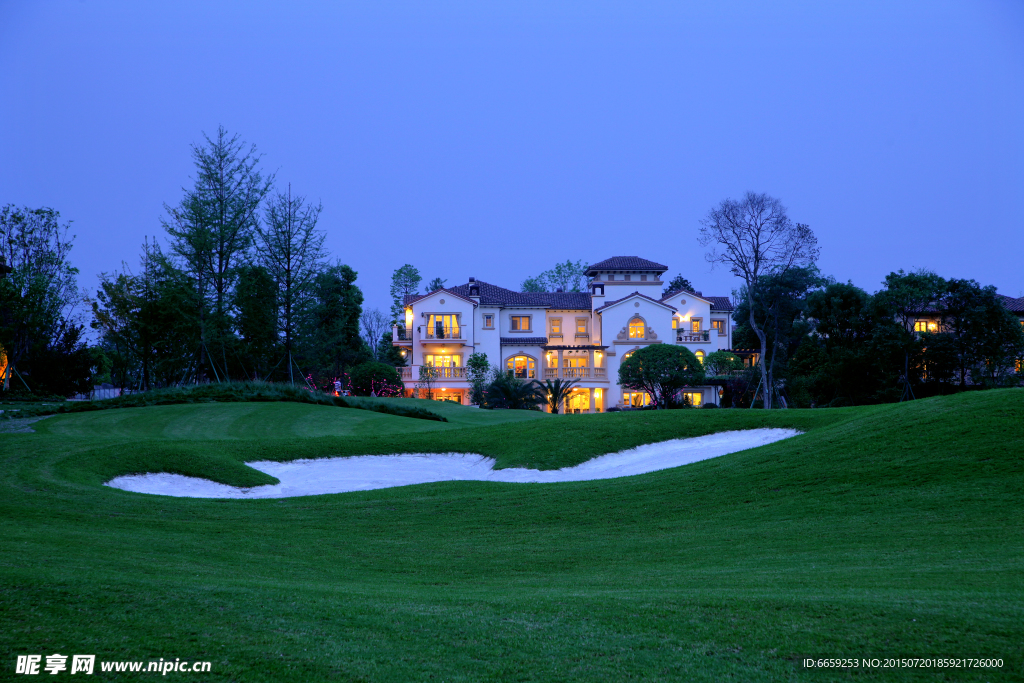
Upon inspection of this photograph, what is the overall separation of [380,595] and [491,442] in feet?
50.9

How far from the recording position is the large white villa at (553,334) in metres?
57.4

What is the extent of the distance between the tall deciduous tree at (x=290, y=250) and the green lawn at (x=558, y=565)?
1716cm

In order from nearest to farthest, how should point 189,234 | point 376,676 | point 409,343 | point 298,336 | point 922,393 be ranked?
point 376,676 → point 189,234 → point 298,336 → point 922,393 → point 409,343

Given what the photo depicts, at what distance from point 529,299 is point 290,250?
27.8 metres

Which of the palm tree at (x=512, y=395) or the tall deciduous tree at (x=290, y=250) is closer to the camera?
the tall deciduous tree at (x=290, y=250)

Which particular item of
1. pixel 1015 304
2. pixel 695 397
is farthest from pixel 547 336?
pixel 1015 304

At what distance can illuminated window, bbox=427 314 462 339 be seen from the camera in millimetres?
57312

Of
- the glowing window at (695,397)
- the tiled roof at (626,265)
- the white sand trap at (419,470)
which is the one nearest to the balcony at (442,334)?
the tiled roof at (626,265)

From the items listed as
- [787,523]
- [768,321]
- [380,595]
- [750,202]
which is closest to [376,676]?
[380,595]

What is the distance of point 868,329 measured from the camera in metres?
49.0

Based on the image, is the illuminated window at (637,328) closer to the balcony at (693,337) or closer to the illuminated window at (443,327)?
the balcony at (693,337)

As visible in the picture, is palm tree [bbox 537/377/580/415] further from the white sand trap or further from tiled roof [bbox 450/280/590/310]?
the white sand trap

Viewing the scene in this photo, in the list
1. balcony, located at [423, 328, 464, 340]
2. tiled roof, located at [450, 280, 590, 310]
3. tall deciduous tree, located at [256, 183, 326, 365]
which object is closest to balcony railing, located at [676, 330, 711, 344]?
tiled roof, located at [450, 280, 590, 310]

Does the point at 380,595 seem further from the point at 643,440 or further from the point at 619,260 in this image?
the point at 619,260
